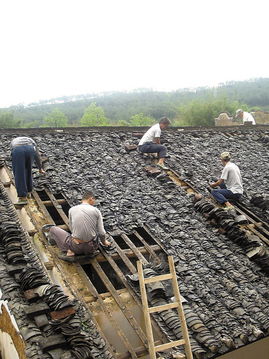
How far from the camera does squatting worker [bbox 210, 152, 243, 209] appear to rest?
7.76 meters

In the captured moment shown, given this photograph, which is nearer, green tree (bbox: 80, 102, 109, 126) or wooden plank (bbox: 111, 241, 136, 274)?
wooden plank (bbox: 111, 241, 136, 274)

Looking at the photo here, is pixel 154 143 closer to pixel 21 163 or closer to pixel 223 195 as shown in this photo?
pixel 223 195

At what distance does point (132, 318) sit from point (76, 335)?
0.91 m

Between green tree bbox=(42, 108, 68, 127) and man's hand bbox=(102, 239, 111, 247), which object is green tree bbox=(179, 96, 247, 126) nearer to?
green tree bbox=(42, 108, 68, 127)

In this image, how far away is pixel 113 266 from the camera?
5379mm

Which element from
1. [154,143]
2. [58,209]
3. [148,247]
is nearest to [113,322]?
[148,247]

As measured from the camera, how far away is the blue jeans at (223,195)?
7.71 m

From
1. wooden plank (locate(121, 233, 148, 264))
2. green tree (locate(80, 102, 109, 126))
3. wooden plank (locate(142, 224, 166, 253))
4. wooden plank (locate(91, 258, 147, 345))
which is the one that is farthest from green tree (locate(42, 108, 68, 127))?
wooden plank (locate(91, 258, 147, 345))

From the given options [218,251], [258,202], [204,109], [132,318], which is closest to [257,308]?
[218,251]

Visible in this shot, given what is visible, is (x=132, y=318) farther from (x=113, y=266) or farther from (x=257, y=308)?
(x=257, y=308)

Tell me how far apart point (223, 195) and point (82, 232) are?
3.98 m

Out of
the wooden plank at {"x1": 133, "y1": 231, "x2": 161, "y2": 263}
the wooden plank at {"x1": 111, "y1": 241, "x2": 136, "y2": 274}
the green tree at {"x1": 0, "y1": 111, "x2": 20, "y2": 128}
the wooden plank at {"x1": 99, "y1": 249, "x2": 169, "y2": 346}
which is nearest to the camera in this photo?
the wooden plank at {"x1": 99, "y1": 249, "x2": 169, "y2": 346}

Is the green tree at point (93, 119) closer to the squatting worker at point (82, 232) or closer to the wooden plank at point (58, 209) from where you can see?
the wooden plank at point (58, 209)

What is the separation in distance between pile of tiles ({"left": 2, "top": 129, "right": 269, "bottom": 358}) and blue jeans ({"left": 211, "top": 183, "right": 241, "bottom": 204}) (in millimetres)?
541
